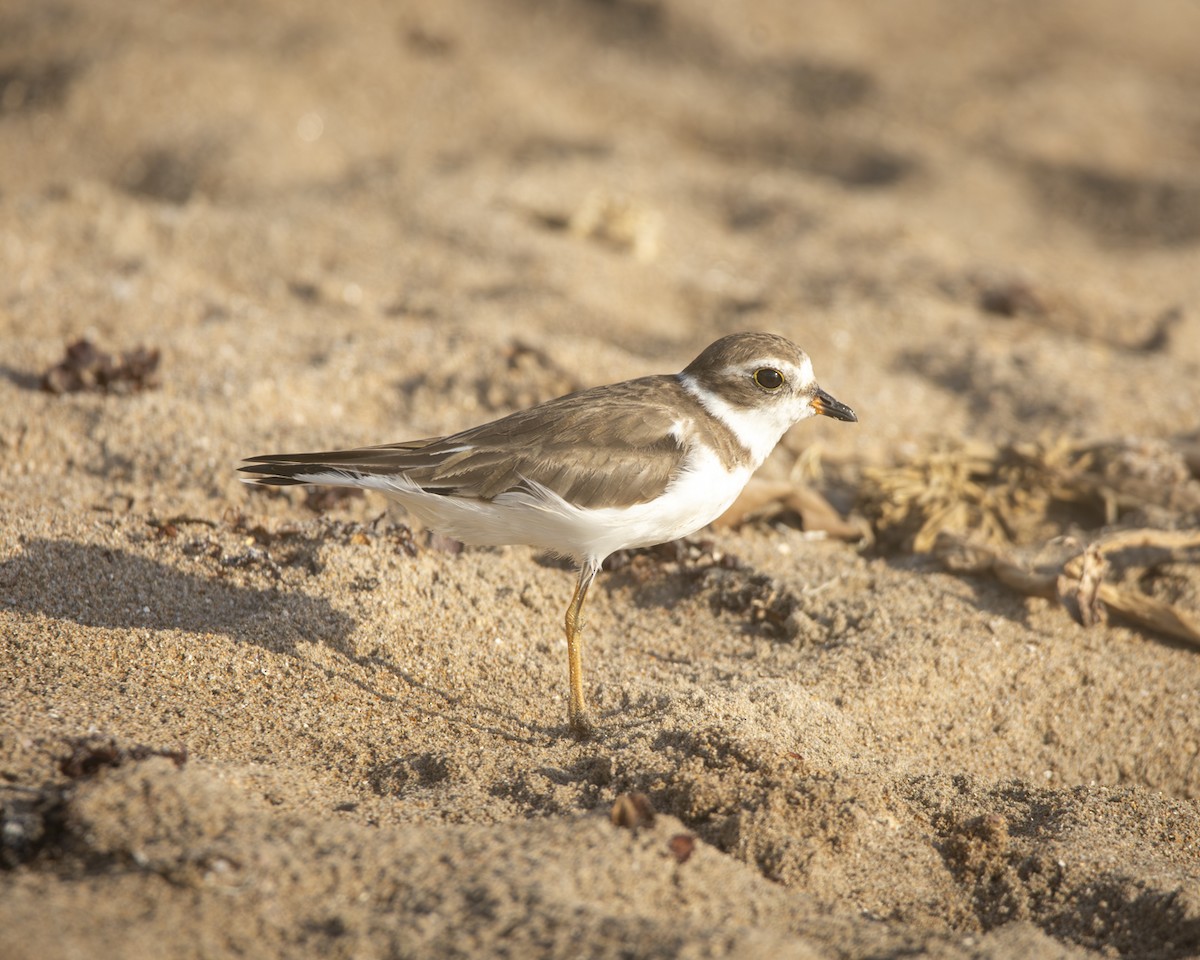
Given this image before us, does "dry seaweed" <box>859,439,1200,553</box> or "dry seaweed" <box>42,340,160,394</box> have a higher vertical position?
"dry seaweed" <box>859,439,1200,553</box>

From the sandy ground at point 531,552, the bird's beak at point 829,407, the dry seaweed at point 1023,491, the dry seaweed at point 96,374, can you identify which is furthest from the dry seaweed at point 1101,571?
the dry seaweed at point 96,374

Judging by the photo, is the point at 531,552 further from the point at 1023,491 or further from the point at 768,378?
the point at 1023,491

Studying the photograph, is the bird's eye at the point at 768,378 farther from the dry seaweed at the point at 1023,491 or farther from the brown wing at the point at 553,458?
the dry seaweed at the point at 1023,491

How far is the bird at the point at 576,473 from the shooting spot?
161 inches

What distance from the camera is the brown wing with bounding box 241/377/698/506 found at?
4113 mm

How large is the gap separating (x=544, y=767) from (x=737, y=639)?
4.34ft

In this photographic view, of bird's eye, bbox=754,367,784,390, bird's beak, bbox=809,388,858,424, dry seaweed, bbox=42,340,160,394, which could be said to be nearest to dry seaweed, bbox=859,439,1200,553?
bird's beak, bbox=809,388,858,424

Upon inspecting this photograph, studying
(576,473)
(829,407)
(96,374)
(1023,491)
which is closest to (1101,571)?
(1023,491)

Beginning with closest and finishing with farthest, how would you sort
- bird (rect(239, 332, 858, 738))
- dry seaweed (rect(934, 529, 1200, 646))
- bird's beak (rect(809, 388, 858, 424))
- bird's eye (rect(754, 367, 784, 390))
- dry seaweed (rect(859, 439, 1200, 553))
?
bird (rect(239, 332, 858, 738))
bird's eye (rect(754, 367, 784, 390))
bird's beak (rect(809, 388, 858, 424))
dry seaweed (rect(934, 529, 1200, 646))
dry seaweed (rect(859, 439, 1200, 553))

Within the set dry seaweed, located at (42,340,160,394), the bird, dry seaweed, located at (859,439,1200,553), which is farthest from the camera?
dry seaweed, located at (42,340,160,394)

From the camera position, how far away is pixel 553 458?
415 cm

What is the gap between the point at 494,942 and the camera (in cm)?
283

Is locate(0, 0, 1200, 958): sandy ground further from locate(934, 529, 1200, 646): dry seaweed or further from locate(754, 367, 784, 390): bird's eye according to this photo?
locate(754, 367, 784, 390): bird's eye

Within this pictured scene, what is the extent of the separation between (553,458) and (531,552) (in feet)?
3.97
